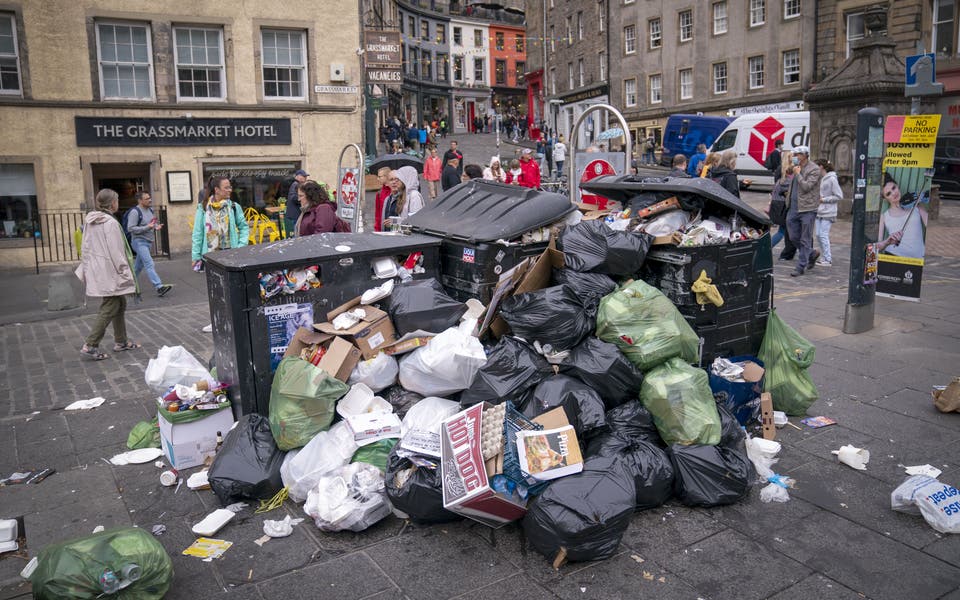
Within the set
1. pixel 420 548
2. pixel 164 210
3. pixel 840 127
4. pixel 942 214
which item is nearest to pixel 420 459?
pixel 420 548

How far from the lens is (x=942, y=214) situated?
57.9 ft

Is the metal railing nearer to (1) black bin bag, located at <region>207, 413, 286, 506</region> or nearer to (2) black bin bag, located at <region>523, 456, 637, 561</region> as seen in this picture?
(1) black bin bag, located at <region>207, 413, 286, 506</region>

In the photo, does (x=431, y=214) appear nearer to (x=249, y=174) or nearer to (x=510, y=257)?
(x=510, y=257)

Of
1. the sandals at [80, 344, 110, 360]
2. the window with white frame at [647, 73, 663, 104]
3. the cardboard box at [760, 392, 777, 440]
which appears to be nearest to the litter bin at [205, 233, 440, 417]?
the cardboard box at [760, 392, 777, 440]

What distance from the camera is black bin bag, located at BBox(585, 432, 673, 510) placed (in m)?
3.98

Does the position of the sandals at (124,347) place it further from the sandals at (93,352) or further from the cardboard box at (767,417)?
the cardboard box at (767,417)

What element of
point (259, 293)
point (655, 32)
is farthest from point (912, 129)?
point (655, 32)

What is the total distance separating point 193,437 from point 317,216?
11.8 ft

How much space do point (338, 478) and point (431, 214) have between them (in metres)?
2.55

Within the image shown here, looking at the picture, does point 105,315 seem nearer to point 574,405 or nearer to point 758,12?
point 574,405

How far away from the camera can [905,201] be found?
7.43 meters

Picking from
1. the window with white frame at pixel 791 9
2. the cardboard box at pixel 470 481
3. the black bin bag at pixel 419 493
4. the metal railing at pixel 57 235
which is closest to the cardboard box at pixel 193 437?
the black bin bag at pixel 419 493

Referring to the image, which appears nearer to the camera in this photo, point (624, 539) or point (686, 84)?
point (624, 539)

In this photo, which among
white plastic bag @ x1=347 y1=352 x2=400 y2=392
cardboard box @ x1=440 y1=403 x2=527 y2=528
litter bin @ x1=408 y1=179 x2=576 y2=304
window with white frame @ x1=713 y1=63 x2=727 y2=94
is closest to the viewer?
cardboard box @ x1=440 y1=403 x2=527 y2=528
